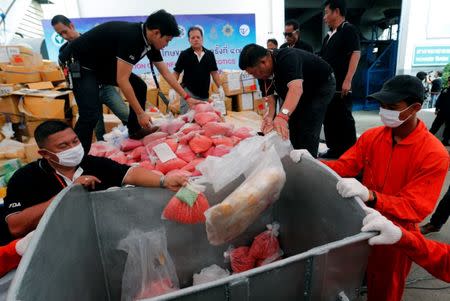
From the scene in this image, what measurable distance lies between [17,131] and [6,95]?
19.5 inches

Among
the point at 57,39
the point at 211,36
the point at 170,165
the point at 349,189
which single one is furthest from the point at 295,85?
the point at 57,39

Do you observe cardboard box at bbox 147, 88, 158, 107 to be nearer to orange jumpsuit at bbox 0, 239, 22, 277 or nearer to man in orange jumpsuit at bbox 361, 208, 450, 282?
orange jumpsuit at bbox 0, 239, 22, 277

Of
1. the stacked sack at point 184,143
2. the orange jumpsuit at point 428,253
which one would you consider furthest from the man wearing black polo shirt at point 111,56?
the orange jumpsuit at point 428,253

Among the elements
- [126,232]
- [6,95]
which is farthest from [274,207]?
[6,95]

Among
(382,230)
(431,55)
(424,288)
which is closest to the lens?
(382,230)

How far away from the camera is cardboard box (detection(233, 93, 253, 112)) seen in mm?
4992

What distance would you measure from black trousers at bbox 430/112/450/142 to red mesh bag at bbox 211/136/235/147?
3423 mm

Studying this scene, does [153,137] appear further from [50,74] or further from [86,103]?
[50,74]

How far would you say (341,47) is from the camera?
2.94 m

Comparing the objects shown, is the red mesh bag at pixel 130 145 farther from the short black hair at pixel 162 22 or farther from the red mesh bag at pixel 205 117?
the short black hair at pixel 162 22

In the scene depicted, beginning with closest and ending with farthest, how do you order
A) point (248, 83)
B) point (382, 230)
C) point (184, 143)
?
1. point (382, 230)
2. point (184, 143)
3. point (248, 83)

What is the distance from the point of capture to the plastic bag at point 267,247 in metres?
1.42

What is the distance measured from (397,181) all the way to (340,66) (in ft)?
6.79

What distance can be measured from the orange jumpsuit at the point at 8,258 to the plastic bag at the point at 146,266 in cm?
37
